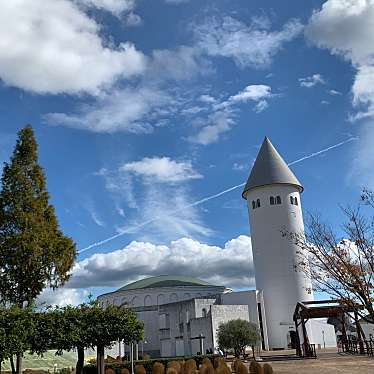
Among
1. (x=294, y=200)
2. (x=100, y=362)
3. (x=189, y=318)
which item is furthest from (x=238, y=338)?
(x=294, y=200)

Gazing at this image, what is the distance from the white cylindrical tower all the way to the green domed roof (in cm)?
1542

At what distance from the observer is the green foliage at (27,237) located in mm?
23422

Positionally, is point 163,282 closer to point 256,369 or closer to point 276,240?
point 276,240

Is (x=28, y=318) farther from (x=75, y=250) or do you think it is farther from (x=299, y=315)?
(x=299, y=315)

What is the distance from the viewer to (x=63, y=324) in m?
21.5

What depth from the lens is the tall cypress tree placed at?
23.4 m

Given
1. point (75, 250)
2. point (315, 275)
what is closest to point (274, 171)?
point (75, 250)

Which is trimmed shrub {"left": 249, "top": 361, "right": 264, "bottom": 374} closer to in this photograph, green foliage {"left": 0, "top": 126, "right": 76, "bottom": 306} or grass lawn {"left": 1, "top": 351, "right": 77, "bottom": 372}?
green foliage {"left": 0, "top": 126, "right": 76, "bottom": 306}

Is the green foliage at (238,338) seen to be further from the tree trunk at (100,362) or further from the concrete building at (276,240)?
the tree trunk at (100,362)

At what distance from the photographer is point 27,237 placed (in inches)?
925

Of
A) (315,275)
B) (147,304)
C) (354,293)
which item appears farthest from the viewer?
(147,304)

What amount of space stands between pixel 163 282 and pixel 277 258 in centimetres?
2092

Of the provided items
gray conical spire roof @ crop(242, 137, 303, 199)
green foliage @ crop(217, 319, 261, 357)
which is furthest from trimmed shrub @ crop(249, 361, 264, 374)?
gray conical spire roof @ crop(242, 137, 303, 199)

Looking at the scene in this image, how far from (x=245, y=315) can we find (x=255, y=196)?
15321mm
